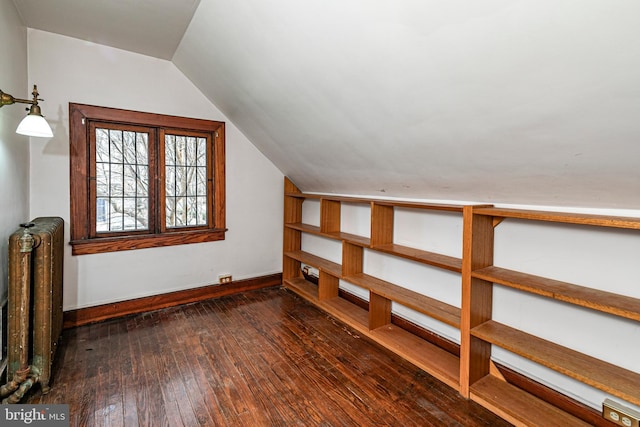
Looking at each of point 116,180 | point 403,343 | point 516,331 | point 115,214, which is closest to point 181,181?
point 116,180

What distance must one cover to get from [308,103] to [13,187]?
2.12 meters

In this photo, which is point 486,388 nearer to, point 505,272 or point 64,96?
point 505,272

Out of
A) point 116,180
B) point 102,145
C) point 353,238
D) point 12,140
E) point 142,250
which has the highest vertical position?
point 102,145

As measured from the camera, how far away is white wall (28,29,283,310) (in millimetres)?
2809

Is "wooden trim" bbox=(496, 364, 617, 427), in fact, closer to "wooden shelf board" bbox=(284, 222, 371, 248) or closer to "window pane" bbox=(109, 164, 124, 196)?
"wooden shelf board" bbox=(284, 222, 371, 248)

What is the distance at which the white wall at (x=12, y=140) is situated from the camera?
2025 millimetres

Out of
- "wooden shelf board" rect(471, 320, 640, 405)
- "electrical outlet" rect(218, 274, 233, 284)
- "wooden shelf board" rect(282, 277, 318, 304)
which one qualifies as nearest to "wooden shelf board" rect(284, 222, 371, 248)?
"wooden shelf board" rect(282, 277, 318, 304)

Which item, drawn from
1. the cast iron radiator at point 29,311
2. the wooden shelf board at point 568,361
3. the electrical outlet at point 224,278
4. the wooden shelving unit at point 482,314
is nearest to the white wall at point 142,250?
the electrical outlet at point 224,278

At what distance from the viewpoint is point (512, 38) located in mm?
1219

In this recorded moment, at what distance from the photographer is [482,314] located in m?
2.18

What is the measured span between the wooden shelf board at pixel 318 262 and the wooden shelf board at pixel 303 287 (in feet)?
1.06

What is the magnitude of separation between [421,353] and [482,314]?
22.5 inches

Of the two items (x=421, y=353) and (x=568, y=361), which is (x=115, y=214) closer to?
(x=421, y=353)

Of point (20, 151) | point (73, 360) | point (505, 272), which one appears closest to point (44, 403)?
point (73, 360)
